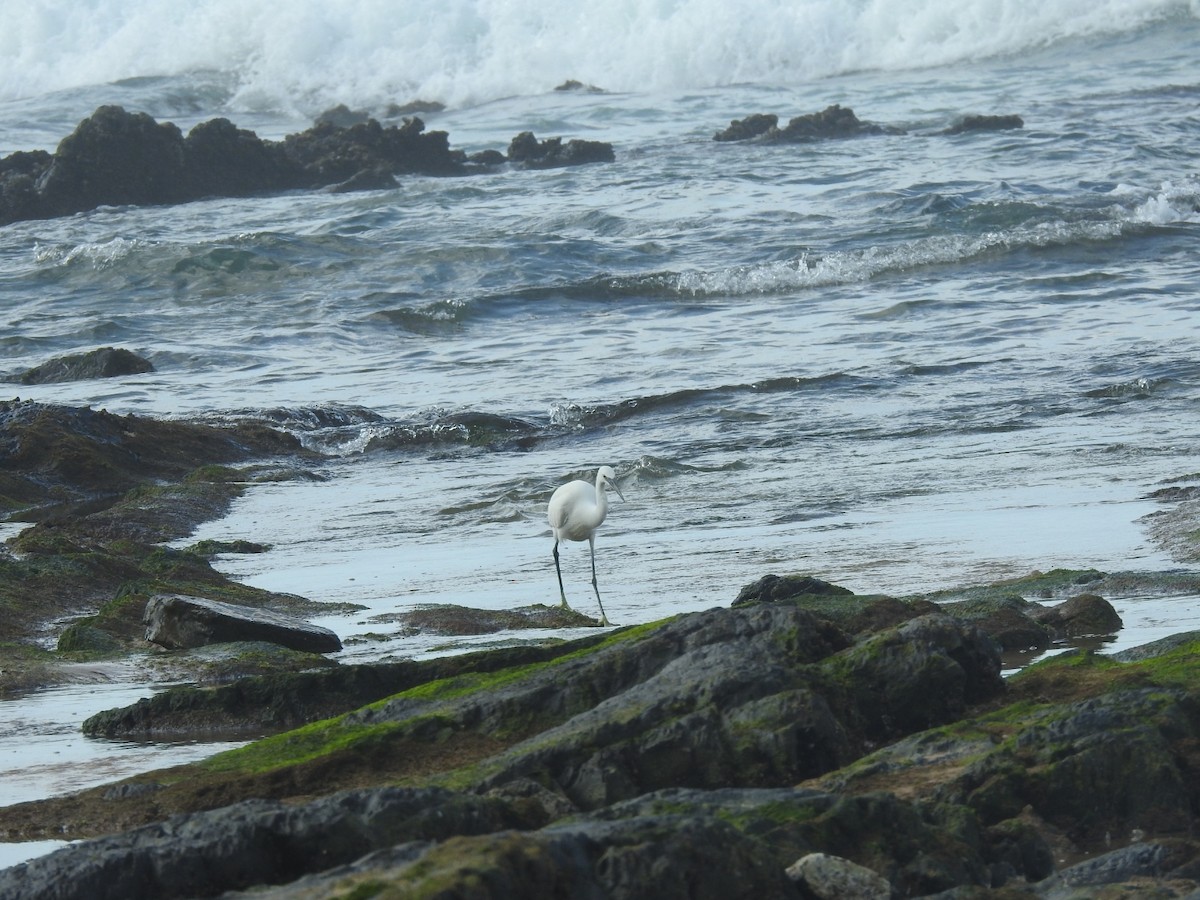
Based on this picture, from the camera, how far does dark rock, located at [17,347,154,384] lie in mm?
15898

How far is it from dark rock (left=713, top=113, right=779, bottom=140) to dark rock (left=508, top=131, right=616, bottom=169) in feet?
7.75

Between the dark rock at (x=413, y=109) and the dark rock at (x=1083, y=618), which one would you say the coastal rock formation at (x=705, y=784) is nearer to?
the dark rock at (x=1083, y=618)

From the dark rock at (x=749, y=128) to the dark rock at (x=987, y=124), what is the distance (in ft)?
11.6

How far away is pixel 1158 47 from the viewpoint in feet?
130

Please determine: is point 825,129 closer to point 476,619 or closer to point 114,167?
point 114,167

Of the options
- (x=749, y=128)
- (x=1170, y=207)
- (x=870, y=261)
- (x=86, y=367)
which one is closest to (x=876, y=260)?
(x=870, y=261)

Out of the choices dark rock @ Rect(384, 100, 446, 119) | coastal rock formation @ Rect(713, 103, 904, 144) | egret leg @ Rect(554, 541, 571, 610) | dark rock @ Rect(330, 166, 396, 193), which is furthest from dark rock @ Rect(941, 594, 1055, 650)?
dark rock @ Rect(384, 100, 446, 119)

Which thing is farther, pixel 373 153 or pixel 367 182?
pixel 373 153

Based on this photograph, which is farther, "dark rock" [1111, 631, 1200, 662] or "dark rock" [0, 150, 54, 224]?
"dark rock" [0, 150, 54, 224]

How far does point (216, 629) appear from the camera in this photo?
6465mm

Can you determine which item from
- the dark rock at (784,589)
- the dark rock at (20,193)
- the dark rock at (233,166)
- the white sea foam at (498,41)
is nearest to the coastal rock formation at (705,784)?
the dark rock at (784,589)

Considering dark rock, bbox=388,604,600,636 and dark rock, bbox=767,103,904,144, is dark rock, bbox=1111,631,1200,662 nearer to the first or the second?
dark rock, bbox=388,604,600,636

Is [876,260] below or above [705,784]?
below

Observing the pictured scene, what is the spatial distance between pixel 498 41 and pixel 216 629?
1652 inches
